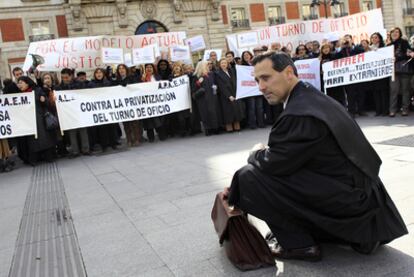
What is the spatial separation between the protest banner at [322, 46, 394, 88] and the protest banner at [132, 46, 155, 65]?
13.7 feet

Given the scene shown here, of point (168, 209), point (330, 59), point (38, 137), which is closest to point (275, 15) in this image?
point (330, 59)

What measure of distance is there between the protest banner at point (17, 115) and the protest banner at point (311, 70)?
237 inches

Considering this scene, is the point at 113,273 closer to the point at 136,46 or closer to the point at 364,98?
the point at 364,98

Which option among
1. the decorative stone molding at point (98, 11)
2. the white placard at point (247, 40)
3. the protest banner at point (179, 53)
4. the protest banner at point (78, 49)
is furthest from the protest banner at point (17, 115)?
the decorative stone molding at point (98, 11)

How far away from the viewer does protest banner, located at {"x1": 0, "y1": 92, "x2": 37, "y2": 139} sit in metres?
8.91

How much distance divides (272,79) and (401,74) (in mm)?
7439

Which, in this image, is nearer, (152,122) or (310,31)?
(152,122)

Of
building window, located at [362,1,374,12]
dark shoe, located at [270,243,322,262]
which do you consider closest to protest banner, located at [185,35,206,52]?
dark shoe, located at [270,243,322,262]

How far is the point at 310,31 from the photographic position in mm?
13164

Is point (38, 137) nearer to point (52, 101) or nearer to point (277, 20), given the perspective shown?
point (52, 101)

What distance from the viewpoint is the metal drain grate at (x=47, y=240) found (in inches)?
140

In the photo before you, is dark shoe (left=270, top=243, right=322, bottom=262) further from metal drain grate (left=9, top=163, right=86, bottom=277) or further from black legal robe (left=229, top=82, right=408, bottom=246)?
metal drain grate (left=9, top=163, right=86, bottom=277)

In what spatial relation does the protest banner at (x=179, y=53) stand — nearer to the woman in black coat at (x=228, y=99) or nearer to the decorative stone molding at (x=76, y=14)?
the woman in black coat at (x=228, y=99)

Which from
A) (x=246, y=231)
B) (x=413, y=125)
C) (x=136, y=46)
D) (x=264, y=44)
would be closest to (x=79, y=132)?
(x=136, y=46)
